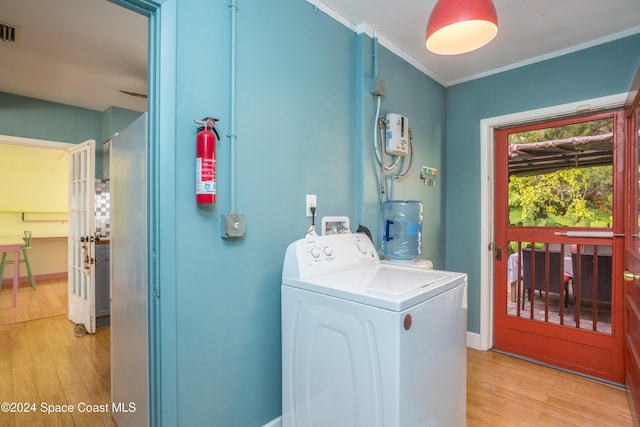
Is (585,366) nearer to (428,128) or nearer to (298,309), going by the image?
(428,128)

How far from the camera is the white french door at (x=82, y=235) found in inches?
132

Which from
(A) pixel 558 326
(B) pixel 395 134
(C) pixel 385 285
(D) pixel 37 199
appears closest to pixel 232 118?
(C) pixel 385 285

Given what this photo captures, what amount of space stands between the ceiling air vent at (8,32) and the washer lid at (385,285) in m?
2.72

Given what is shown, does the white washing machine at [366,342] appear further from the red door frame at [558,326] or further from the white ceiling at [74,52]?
the white ceiling at [74,52]

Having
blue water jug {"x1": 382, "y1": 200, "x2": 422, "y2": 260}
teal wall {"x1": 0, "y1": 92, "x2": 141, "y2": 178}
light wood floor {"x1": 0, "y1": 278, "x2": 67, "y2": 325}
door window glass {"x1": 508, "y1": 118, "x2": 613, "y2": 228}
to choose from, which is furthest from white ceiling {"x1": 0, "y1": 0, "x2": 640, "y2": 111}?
light wood floor {"x1": 0, "y1": 278, "x2": 67, "y2": 325}

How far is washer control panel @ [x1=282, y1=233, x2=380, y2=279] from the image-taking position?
5.11ft

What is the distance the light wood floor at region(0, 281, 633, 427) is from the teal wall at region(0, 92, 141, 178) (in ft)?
7.05

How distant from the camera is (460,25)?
1.54 meters

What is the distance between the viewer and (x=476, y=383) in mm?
2328

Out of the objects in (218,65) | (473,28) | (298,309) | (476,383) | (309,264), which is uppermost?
(473,28)

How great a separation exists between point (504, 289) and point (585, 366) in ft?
2.47

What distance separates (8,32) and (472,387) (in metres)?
4.24

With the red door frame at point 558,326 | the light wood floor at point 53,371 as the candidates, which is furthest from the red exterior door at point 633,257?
the light wood floor at point 53,371

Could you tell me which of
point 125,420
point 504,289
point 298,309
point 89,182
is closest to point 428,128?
point 504,289
